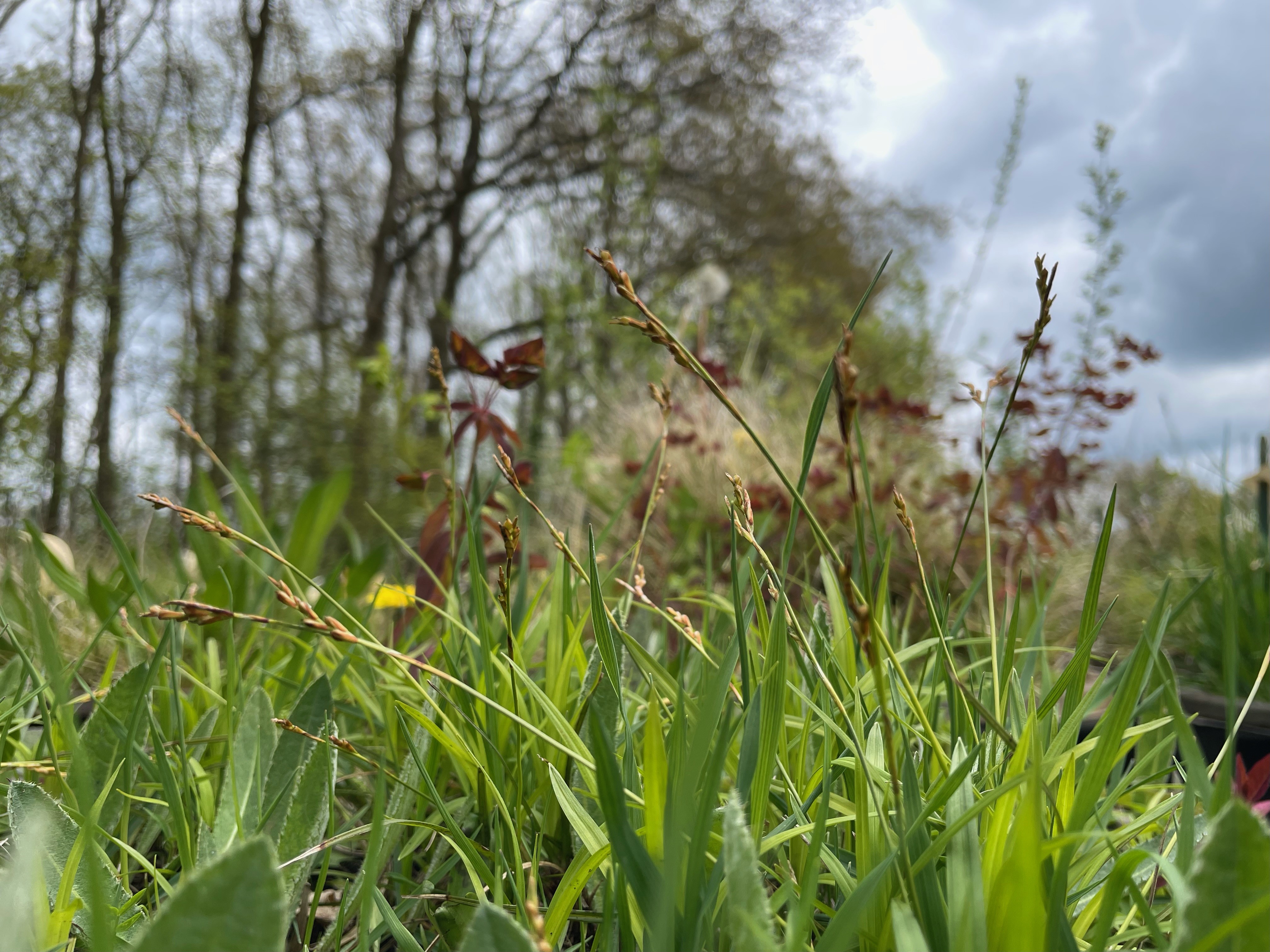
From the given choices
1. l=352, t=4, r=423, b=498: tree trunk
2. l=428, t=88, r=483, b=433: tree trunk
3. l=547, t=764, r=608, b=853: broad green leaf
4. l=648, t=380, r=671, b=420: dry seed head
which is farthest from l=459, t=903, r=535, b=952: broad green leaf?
l=428, t=88, r=483, b=433: tree trunk

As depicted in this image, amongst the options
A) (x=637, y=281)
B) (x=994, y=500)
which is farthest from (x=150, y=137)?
(x=994, y=500)

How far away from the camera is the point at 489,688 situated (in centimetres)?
56

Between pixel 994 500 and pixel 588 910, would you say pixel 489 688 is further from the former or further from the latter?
pixel 994 500

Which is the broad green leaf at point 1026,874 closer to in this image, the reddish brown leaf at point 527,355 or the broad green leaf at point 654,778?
the broad green leaf at point 654,778

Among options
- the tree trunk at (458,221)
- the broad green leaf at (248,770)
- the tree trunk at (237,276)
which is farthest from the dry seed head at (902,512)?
the tree trunk at (458,221)

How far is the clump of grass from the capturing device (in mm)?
289

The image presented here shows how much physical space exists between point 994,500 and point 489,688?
284cm

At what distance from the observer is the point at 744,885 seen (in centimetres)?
28

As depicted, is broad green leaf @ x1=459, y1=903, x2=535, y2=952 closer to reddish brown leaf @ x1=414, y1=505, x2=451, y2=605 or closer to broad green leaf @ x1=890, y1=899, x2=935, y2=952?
broad green leaf @ x1=890, y1=899, x2=935, y2=952

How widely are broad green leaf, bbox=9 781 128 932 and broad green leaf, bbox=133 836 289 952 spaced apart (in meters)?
0.23

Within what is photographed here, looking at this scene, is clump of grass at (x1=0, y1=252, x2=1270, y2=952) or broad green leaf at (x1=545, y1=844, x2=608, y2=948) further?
broad green leaf at (x1=545, y1=844, x2=608, y2=948)

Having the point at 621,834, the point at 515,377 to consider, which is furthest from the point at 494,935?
the point at 515,377

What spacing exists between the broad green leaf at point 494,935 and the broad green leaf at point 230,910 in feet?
0.24

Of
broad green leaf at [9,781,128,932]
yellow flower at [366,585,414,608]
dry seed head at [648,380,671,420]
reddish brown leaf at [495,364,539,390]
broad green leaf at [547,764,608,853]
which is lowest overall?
broad green leaf at [9,781,128,932]
